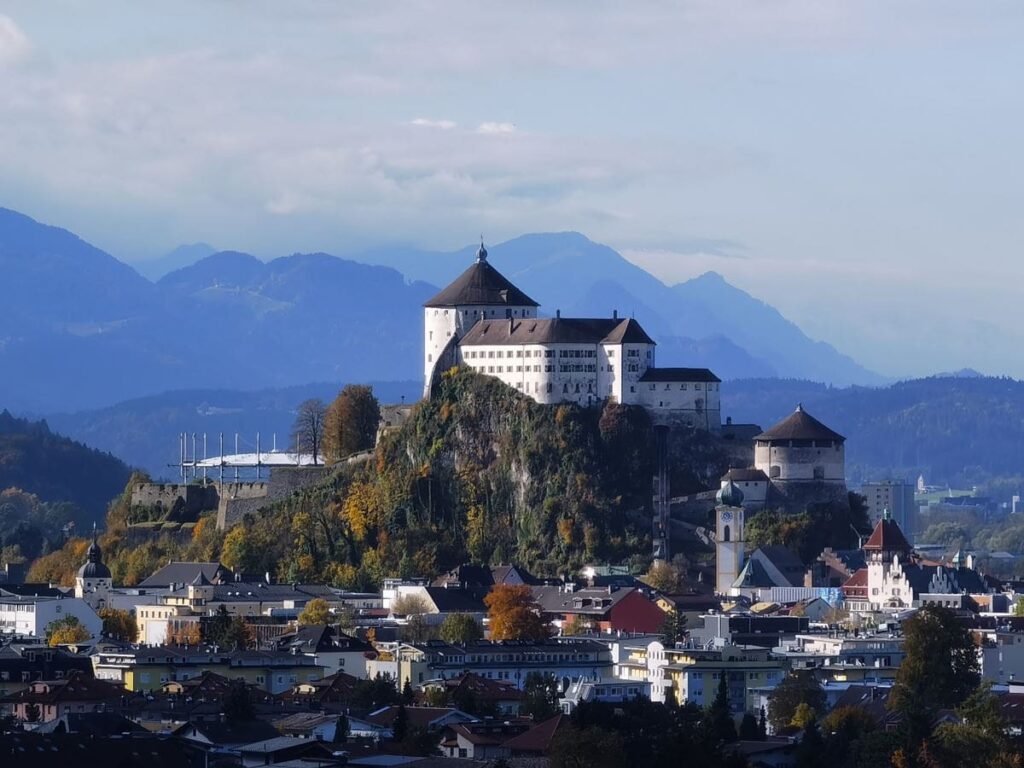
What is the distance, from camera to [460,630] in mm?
115375

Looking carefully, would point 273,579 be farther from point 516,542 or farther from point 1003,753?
point 1003,753

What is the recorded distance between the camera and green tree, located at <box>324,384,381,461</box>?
152 m

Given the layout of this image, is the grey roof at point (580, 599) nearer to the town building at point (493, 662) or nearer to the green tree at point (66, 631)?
the town building at point (493, 662)

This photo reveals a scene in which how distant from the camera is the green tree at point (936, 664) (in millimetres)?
91625

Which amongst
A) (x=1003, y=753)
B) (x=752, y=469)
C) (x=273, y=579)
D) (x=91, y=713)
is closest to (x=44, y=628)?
(x=273, y=579)

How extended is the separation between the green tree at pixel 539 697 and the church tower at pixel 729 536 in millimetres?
33824

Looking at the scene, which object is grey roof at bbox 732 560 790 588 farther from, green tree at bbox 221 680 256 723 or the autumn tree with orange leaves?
green tree at bbox 221 680 256 723

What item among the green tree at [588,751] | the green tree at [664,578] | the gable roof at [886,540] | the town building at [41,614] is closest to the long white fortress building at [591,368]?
the green tree at [664,578]

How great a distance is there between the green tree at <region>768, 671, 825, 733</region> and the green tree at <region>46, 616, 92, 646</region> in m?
33.3

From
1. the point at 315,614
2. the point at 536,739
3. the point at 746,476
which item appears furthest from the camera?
the point at 746,476

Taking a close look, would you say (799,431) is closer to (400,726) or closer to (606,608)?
(606,608)

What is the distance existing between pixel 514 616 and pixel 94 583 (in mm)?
27615

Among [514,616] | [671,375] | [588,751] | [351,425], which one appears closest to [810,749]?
[588,751]

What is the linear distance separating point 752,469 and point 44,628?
3190 cm
